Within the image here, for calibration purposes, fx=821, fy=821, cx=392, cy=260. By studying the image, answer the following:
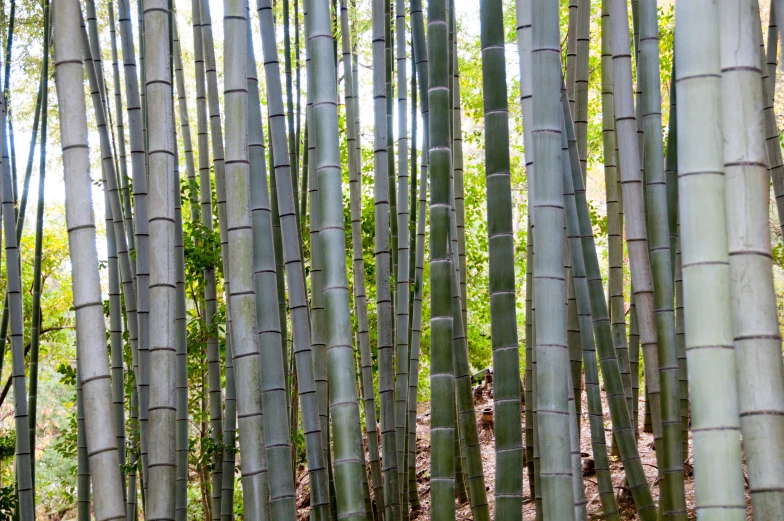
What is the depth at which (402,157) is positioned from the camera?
430 centimetres

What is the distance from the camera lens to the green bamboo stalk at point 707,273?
135cm

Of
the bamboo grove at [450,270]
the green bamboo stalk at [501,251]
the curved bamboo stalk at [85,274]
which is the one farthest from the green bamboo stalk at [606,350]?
the curved bamboo stalk at [85,274]

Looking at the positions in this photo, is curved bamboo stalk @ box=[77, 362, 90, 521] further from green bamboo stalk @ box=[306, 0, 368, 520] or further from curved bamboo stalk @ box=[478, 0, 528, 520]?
curved bamboo stalk @ box=[478, 0, 528, 520]

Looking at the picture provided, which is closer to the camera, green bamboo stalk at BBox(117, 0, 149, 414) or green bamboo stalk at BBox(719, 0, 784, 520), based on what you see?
green bamboo stalk at BBox(719, 0, 784, 520)

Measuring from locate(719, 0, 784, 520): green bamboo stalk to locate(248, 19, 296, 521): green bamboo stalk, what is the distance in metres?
1.29

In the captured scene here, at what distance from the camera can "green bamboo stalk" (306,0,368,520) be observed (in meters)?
2.11

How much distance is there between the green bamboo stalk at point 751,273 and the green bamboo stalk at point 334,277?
1.02 meters

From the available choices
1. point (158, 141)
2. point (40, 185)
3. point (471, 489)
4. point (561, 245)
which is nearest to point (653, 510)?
point (471, 489)

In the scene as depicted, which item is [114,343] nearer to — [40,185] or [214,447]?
[214,447]

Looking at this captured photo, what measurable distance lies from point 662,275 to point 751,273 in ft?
4.16

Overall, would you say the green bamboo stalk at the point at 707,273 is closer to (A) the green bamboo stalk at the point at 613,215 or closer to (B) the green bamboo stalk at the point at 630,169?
(B) the green bamboo stalk at the point at 630,169

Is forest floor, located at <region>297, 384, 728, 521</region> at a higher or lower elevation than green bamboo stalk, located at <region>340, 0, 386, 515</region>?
lower

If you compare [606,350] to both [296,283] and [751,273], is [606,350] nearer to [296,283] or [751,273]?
[296,283]

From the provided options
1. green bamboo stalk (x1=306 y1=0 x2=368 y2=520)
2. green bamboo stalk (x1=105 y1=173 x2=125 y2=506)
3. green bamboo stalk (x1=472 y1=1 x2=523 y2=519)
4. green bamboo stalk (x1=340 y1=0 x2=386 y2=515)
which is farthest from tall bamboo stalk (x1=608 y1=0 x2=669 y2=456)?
green bamboo stalk (x1=105 y1=173 x2=125 y2=506)
